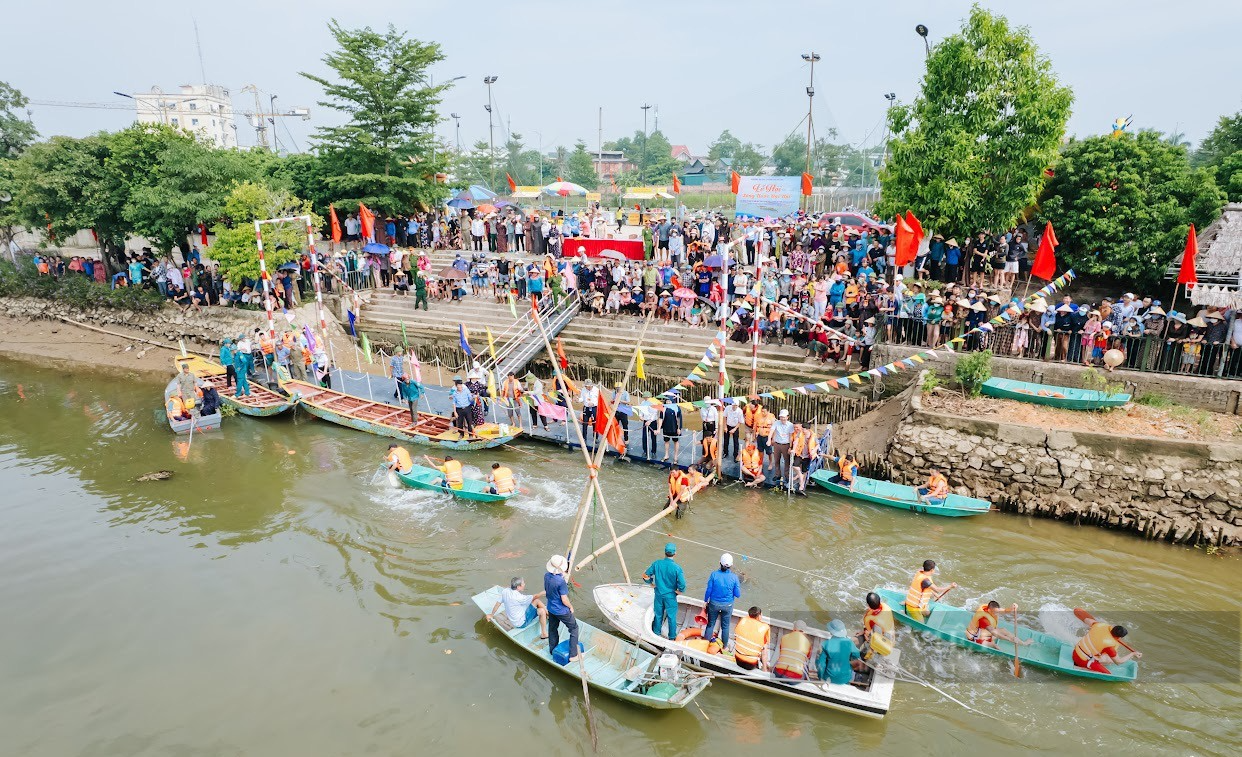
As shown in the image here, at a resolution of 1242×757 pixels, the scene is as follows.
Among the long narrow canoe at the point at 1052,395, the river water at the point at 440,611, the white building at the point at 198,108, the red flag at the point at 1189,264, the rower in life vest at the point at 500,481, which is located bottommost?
the river water at the point at 440,611

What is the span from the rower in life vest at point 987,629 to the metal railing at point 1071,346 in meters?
8.16

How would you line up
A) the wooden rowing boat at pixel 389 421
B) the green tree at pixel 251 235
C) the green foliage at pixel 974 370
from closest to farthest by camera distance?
the green foliage at pixel 974 370 < the wooden rowing boat at pixel 389 421 < the green tree at pixel 251 235

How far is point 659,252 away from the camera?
25312 mm

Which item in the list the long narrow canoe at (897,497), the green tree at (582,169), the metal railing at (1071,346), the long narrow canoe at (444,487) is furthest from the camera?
the green tree at (582,169)

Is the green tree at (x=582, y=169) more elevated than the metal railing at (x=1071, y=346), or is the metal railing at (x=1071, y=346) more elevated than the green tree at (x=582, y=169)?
the green tree at (x=582, y=169)

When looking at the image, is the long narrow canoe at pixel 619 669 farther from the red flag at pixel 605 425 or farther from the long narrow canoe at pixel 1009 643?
the red flag at pixel 605 425

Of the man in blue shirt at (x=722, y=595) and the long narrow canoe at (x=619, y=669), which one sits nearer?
the long narrow canoe at (x=619, y=669)

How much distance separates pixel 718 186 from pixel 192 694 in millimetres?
73416

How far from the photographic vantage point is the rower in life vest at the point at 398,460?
15281mm

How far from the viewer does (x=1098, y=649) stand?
9.39m

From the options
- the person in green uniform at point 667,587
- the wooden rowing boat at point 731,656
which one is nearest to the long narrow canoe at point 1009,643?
the wooden rowing boat at point 731,656

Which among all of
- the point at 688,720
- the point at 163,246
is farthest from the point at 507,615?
the point at 163,246

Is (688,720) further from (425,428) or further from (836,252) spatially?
(836,252)

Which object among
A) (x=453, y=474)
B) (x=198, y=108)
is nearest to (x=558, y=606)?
(x=453, y=474)
